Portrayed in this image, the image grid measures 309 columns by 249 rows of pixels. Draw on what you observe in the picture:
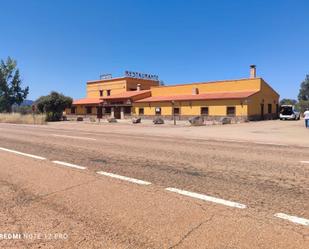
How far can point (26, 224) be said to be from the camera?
163 inches

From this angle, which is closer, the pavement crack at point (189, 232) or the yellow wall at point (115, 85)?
the pavement crack at point (189, 232)

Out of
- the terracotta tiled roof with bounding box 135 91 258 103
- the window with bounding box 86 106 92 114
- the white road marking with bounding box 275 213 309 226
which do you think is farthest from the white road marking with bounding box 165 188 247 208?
the window with bounding box 86 106 92 114

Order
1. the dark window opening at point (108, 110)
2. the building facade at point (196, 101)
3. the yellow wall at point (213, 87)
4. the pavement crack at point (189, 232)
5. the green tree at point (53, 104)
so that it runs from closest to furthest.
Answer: the pavement crack at point (189, 232)
the building facade at point (196, 101)
the yellow wall at point (213, 87)
the green tree at point (53, 104)
the dark window opening at point (108, 110)

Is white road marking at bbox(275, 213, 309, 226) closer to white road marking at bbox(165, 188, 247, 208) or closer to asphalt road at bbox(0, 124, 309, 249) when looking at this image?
asphalt road at bbox(0, 124, 309, 249)

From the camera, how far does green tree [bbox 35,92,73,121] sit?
52.3 m

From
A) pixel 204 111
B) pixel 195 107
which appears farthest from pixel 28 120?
pixel 204 111

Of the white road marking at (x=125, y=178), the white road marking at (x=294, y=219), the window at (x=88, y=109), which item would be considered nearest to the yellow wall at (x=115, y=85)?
the window at (x=88, y=109)

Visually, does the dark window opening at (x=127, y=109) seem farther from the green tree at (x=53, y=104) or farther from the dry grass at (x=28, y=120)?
the dry grass at (x=28, y=120)

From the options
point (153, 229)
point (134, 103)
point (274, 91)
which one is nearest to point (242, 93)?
point (274, 91)

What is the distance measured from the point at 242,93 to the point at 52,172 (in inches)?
→ 1439

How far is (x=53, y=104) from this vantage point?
5284 centimetres

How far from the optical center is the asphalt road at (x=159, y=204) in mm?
3617

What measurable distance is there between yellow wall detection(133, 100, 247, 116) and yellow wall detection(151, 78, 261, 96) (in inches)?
162

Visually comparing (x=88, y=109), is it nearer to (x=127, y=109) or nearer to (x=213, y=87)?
(x=127, y=109)
